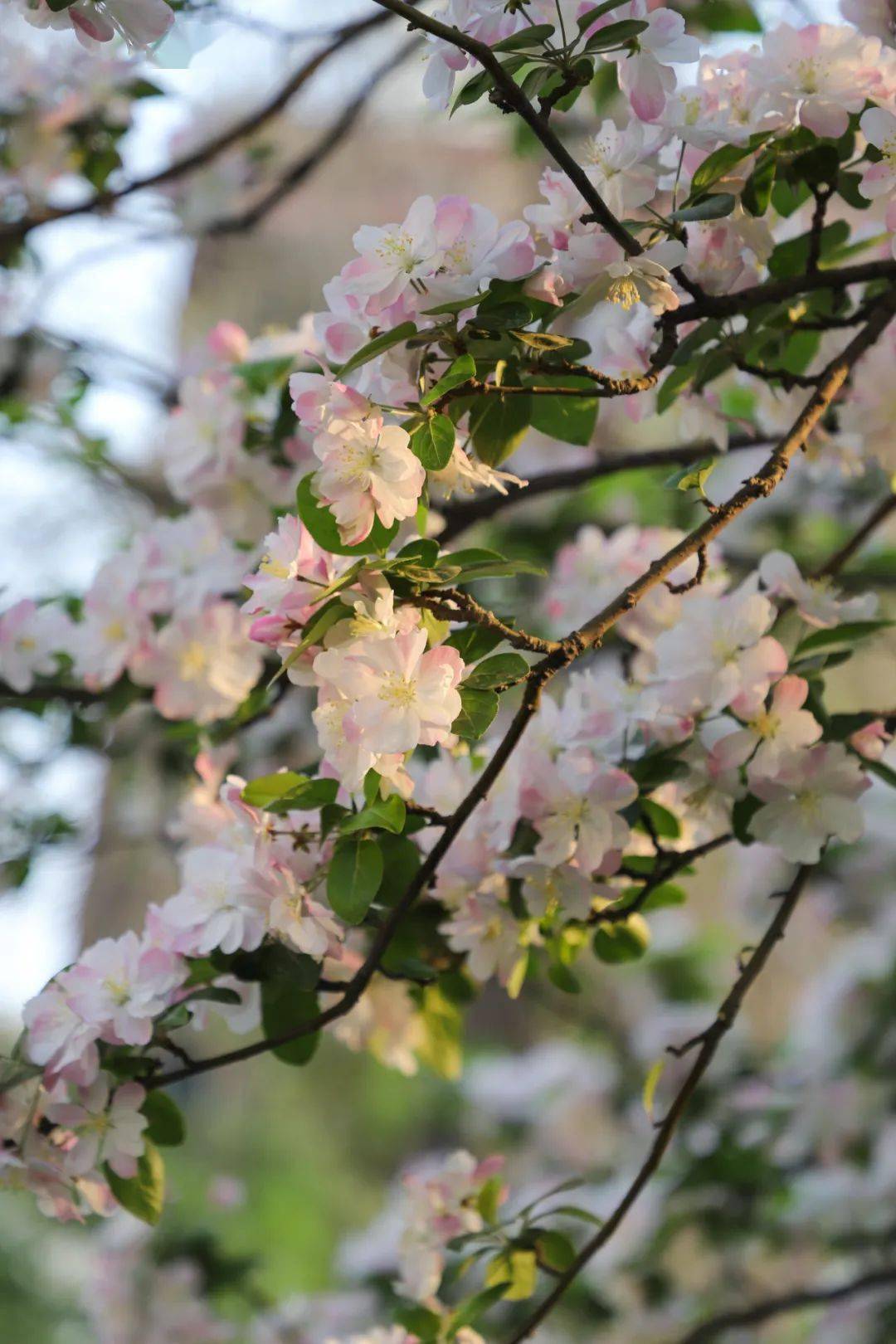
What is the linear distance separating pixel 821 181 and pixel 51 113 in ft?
2.85

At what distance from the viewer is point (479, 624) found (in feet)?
1.60

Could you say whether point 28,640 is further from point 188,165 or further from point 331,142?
point 331,142

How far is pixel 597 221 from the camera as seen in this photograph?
49 centimetres

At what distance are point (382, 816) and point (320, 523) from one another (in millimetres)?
113

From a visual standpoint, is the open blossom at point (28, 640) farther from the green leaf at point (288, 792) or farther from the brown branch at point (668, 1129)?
the brown branch at point (668, 1129)

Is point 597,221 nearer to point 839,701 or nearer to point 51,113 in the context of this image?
point 51,113

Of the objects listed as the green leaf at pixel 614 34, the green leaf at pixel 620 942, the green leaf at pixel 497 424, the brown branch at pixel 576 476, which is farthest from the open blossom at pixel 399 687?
the brown branch at pixel 576 476

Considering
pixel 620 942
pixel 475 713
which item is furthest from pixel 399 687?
pixel 620 942

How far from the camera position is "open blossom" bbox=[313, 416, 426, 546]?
46 cm

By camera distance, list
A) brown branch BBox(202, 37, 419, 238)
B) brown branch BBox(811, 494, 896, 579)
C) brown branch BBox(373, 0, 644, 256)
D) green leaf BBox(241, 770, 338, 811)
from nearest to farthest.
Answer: brown branch BBox(373, 0, 644, 256)
green leaf BBox(241, 770, 338, 811)
brown branch BBox(811, 494, 896, 579)
brown branch BBox(202, 37, 419, 238)

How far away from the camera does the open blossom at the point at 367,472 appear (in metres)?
0.46

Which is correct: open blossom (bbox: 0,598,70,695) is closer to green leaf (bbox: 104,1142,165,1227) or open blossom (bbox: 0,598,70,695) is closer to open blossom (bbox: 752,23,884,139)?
green leaf (bbox: 104,1142,165,1227)

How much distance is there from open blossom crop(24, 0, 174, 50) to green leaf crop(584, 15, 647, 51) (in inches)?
6.1

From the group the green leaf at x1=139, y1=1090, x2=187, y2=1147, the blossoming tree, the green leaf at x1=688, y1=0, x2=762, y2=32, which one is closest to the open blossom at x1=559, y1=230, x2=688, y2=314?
the blossoming tree
